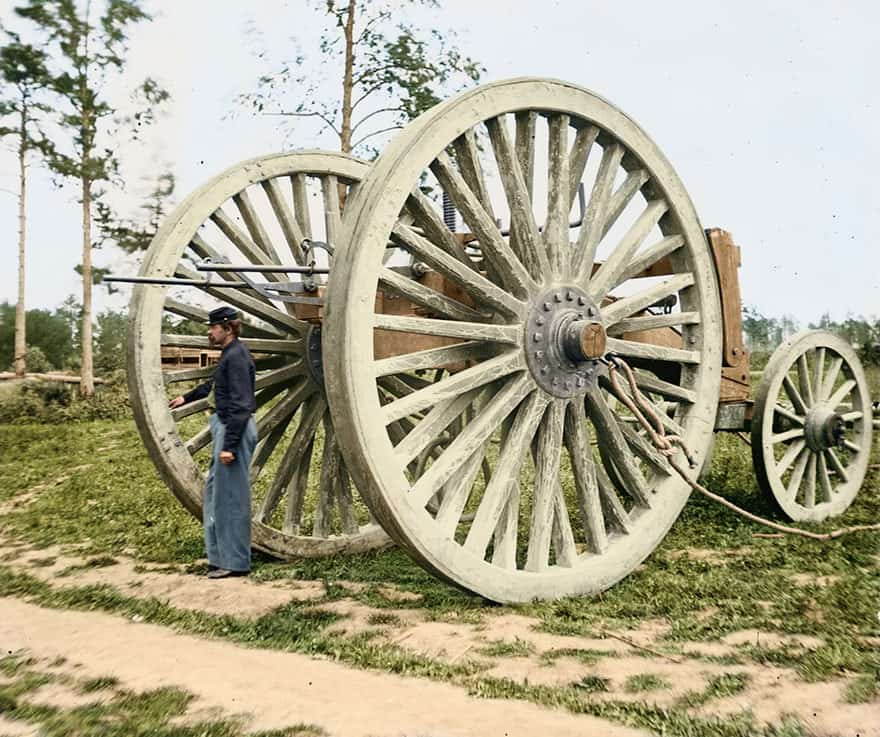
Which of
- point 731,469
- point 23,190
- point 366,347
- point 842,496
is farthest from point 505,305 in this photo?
point 23,190

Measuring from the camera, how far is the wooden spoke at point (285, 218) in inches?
217

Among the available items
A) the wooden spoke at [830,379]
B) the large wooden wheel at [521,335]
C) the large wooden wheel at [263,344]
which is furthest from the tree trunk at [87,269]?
the wooden spoke at [830,379]

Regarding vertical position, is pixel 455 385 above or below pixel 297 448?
above

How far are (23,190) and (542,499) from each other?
8.98 meters

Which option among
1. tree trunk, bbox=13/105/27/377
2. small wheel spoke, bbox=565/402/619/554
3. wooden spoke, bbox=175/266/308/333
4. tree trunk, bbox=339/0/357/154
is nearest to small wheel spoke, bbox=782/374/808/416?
small wheel spoke, bbox=565/402/619/554

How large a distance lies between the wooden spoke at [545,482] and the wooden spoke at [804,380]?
243cm

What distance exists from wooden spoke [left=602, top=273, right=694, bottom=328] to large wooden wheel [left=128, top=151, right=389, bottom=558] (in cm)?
161

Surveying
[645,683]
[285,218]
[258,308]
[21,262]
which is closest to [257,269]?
[258,308]

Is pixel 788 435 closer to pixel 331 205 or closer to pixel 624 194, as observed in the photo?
pixel 624 194

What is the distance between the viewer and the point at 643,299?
4.74m

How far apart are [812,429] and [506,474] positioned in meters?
2.91

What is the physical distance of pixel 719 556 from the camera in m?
5.12

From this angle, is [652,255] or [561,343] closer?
[561,343]

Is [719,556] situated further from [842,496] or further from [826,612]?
[842,496]
